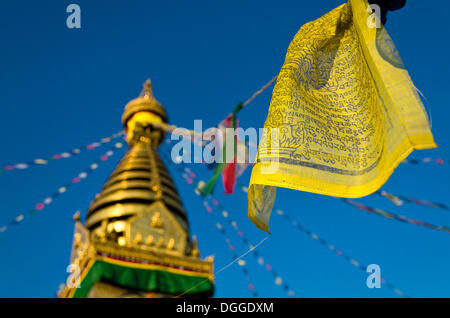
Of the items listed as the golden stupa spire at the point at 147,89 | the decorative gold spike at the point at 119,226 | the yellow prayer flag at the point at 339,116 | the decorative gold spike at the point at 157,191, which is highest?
the golden stupa spire at the point at 147,89

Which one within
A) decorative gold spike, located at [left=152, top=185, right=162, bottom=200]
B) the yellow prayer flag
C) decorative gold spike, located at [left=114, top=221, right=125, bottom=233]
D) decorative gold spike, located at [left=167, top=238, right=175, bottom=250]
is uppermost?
decorative gold spike, located at [left=152, top=185, right=162, bottom=200]

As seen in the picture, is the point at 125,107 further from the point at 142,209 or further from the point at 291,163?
the point at 291,163

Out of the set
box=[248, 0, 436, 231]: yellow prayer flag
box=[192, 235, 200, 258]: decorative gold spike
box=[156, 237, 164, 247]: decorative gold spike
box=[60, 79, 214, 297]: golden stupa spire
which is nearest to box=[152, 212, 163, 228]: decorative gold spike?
box=[60, 79, 214, 297]: golden stupa spire

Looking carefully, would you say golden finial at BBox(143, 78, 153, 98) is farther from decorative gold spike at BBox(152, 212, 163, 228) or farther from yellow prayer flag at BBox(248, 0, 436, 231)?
yellow prayer flag at BBox(248, 0, 436, 231)

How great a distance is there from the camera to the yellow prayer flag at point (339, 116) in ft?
8.79

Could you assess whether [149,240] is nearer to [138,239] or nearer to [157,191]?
[138,239]

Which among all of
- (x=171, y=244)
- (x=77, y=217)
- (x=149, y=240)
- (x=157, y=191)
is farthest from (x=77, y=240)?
(x=157, y=191)

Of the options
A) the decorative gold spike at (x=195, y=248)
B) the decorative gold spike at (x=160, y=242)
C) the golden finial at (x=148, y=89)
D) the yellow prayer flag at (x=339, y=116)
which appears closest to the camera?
the yellow prayer flag at (x=339, y=116)

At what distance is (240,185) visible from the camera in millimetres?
11156

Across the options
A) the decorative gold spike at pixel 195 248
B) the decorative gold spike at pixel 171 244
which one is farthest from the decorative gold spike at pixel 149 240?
the decorative gold spike at pixel 195 248

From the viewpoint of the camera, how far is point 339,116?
319cm

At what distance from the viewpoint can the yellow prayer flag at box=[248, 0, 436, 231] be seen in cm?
268

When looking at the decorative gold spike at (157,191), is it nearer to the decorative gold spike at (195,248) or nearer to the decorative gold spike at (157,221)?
the decorative gold spike at (157,221)
